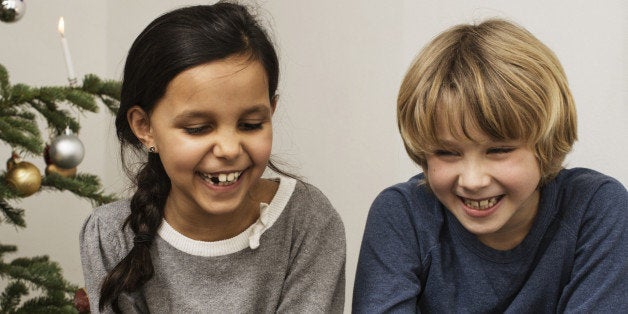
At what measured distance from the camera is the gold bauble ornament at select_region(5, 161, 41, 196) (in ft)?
5.09

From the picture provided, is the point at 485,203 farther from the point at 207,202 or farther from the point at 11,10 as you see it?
the point at 11,10

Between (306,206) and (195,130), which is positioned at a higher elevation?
(195,130)

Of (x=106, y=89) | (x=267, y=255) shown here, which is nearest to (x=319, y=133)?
(x=106, y=89)

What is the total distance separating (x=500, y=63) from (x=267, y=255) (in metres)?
0.51

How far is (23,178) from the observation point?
1558 mm

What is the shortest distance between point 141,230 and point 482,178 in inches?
22.7

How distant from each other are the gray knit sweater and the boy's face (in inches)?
9.0

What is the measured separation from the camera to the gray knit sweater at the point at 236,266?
1349 mm

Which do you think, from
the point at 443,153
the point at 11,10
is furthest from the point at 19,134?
the point at 443,153

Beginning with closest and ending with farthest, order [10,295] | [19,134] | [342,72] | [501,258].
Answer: [501,258]
[19,134]
[10,295]
[342,72]

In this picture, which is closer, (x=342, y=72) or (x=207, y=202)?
(x=207, y=202)

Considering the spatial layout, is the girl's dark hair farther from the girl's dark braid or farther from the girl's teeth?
the girl's teeth

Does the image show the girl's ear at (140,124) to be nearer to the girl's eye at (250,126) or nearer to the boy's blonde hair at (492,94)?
the girl's eye at (250,126)

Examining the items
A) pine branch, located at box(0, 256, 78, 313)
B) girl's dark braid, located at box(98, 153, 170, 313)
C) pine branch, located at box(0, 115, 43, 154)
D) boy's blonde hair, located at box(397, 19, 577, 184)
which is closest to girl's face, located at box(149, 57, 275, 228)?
girl's dark braid, located at box(98, 153, 170, 313)
